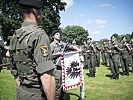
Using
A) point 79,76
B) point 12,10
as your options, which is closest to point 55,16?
point 12,10

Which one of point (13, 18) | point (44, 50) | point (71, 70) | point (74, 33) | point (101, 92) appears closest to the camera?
point (44, 50)

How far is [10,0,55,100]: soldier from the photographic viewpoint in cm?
263

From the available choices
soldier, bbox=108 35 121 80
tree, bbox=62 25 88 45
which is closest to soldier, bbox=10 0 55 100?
soldier, bbox=108 35 121 80

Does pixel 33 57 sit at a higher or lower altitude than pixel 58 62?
higher

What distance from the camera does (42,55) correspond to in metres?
2.64

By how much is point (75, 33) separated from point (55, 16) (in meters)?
66.6

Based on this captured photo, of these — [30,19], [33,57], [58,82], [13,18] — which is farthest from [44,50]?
[13,18]

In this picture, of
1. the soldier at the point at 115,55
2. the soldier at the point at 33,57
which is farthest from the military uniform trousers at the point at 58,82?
the soldier at the point at 115,55

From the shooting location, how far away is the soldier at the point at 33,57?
2635 mm

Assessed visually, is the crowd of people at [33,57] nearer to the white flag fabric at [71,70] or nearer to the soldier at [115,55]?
the white flag fabric at [71,70]

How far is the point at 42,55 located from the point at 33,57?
176 millimetres

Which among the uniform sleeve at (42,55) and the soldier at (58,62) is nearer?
the uniform sleeve at (42,55)

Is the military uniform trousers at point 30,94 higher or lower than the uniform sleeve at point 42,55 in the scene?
lower

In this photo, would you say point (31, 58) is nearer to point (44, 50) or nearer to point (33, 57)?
point (33, 57)
